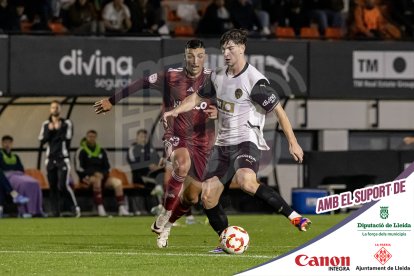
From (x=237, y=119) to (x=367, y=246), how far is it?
4.09 meters

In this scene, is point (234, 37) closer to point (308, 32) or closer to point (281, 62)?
point (281, 62)

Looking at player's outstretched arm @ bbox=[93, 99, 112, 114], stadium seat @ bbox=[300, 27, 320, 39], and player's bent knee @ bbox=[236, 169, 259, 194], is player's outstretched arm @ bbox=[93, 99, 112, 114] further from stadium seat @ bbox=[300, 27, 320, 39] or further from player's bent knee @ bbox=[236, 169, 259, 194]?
stadium seat @ bbox=[300, 27, 320, 39]

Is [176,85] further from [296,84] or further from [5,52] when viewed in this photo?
[296,84]

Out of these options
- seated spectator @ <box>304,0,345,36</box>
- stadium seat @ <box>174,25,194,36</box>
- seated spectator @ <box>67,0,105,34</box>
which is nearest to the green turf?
seated spectator @ <box>67,0,105,34</box>

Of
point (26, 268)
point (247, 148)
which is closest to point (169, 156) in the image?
point (247, 148)

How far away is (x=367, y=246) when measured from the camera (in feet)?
30.0

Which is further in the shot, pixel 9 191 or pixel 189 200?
pixel 9 191

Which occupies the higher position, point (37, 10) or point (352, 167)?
point (37, 10)

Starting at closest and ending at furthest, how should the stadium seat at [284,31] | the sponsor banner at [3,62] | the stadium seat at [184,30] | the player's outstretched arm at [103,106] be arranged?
the player's outstretched arm at [103,106] → the sponsor banner at [3,62] → the stadium seat at [184,30] → the stadium seat at [284,31]

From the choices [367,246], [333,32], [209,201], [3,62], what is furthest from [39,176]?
[367,246]

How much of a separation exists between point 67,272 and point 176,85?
196 inches

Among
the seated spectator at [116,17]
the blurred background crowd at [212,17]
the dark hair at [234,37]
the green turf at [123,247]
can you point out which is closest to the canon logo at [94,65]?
the blurred background crowd at [212,17]

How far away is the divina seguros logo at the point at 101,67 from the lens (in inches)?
961

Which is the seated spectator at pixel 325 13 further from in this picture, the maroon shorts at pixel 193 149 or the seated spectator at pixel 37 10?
the maroon shorts at pixel 193 149
